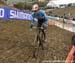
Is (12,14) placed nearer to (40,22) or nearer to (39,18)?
(40,22)

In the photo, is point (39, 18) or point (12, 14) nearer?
point (39, 18)

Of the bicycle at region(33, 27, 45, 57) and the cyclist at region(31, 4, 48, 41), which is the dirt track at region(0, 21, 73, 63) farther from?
the cyclist at region(31, 4, 48, 41)

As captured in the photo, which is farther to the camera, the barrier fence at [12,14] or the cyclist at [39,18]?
the barrier fence at [12,14]

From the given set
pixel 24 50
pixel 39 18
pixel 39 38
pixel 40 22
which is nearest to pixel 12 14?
pixel 24 50

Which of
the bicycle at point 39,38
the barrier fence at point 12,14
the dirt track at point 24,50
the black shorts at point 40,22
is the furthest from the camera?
the barrier fence at point 12,14

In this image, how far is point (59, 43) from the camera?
18.0m

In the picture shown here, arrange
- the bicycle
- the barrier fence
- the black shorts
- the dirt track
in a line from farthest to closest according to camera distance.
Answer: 1. the barrier fence
2. the bicycle
3. the black shorts
4. the dirt track

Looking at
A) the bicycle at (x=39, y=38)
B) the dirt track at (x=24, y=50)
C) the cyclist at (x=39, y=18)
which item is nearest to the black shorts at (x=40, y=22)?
the cyclist at (x=39, y=18)

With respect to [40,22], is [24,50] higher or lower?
lower

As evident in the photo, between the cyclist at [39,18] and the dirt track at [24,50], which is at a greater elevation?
the cyclist at [39,18]

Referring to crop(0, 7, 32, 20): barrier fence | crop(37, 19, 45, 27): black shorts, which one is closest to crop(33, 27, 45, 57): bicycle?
crop(37, 19, 45, 27): black shorts

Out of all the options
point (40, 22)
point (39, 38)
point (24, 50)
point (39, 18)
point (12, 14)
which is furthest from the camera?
point (12, 14)

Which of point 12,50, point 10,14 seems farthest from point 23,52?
point 10,14

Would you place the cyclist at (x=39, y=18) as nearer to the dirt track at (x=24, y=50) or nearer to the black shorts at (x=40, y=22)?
the black shorts at (x=40, y=22)
